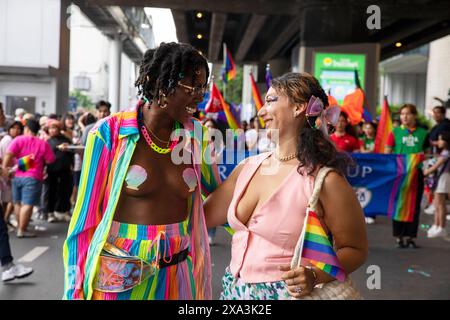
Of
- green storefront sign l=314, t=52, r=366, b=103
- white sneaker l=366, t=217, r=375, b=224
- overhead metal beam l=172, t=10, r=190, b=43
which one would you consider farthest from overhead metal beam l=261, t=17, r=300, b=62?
overhead metal beam l=172, t=10, r=190, b=43

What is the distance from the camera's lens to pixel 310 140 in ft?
6.73

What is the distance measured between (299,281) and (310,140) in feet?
1.69

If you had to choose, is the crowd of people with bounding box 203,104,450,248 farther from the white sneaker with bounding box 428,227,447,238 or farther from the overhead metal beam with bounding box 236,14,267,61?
the overhead metal beam with bounding box 236,14,267,61

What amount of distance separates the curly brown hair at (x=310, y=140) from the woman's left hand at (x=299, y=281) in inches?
13.8

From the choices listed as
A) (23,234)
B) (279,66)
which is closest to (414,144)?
(23,234)

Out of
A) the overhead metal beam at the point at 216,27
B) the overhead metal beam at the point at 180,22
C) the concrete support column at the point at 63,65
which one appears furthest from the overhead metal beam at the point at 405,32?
the overhead metal beam at the point at 180,22

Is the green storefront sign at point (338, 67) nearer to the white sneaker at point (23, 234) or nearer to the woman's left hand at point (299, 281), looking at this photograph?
the white sneaker at point (23, 234)

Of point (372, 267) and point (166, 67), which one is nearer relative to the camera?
point (166, 67)

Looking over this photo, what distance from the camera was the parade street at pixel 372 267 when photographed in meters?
5.26

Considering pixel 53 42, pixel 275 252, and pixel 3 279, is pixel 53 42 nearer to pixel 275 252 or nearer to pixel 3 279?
pixel 3 279

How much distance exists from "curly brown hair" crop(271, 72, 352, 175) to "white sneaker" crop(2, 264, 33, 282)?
171 inches

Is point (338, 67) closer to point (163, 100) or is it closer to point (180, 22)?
point (180, 22)

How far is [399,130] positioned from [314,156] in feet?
21.4

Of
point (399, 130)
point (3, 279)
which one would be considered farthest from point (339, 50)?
point (3, 279)
